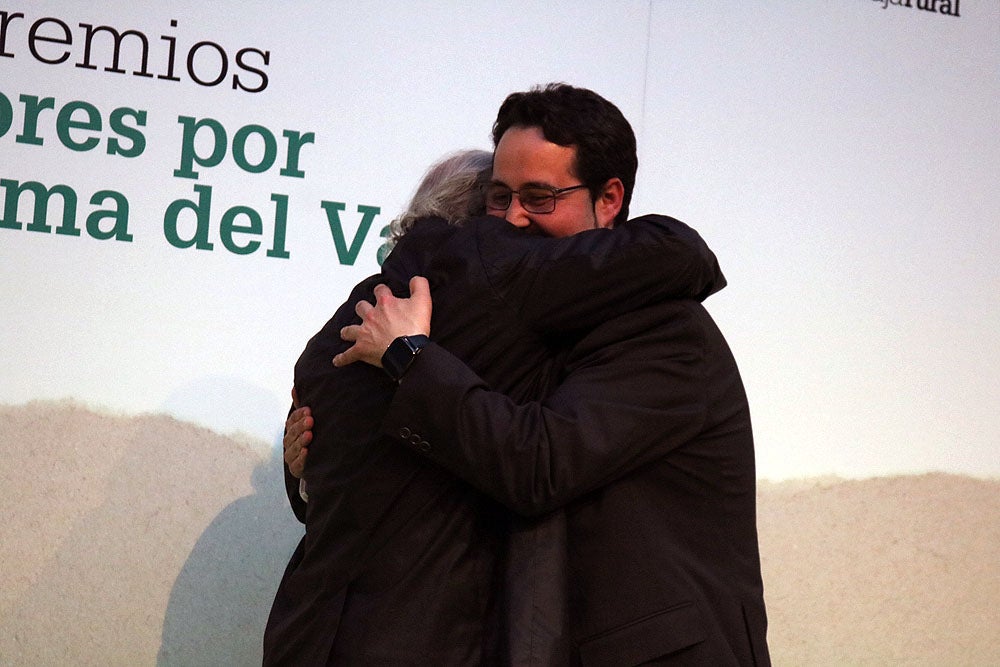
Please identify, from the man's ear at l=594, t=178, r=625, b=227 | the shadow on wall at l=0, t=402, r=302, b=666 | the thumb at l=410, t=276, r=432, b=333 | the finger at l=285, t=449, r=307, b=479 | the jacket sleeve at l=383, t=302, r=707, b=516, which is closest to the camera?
the jacket sleeve at l=383, t=302, r=707, b=516

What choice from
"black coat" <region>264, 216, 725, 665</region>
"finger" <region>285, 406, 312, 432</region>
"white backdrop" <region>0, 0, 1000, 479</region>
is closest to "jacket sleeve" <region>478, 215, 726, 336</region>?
"black coat" <region>264, 216, 725, 665</region>

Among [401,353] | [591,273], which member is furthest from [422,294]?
[591,273]

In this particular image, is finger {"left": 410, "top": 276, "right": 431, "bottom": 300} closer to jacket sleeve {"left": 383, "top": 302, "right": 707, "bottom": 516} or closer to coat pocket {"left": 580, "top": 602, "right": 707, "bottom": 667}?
jacket sleeve {"left": 383, "top": 302, "right": 707, "bottom": 516}

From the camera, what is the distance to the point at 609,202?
187 centimetres

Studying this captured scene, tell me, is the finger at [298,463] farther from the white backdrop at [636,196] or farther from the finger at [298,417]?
the white backdrop at [636,196]

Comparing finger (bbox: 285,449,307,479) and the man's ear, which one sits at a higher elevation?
the man's ear

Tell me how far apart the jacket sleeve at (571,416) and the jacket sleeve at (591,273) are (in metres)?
0.03

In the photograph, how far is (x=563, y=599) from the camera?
1535 millimetres

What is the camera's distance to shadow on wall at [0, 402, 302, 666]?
2789mm

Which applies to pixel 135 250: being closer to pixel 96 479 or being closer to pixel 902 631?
pixel 96 479

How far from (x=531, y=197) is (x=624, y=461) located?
471 millimetres

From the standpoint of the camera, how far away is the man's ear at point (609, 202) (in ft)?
6.09

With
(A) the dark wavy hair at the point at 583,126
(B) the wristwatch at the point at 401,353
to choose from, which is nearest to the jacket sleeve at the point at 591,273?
(B) the wristwatch at the point at 401,353

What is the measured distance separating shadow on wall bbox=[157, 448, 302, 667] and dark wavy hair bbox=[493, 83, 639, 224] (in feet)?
4.58
